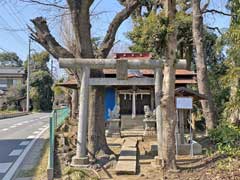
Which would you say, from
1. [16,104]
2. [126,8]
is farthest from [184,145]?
[16,104]

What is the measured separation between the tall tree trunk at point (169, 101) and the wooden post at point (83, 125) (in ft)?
6.80

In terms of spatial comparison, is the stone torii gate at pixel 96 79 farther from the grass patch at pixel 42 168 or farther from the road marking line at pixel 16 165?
the road marking line at pixel 16 165

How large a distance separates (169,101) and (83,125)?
7.79 feet

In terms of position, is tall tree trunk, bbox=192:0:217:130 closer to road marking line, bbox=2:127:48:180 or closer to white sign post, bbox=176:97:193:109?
white sign post, bbox=176:97:193:109

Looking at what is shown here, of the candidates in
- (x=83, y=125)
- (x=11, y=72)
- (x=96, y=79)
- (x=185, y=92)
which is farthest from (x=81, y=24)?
(x=11, y=72)

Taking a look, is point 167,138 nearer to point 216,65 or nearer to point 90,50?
point 90,50

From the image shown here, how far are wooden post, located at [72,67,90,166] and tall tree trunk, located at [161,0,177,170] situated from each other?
207 cm

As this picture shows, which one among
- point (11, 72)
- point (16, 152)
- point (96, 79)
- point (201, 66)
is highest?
point (11, 72)

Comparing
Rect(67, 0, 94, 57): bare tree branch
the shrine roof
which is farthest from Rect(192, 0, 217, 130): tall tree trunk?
Rect(67, 0, 94, 57): bare tree branch

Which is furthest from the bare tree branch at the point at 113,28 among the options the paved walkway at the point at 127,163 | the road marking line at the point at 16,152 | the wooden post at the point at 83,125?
the road marking line at the point at 16,152

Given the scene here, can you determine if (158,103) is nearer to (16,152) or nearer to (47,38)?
(47,38)

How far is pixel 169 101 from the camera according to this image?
911 centimetres

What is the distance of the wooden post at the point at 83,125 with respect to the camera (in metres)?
9.55

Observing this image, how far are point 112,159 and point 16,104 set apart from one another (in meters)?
57.4
